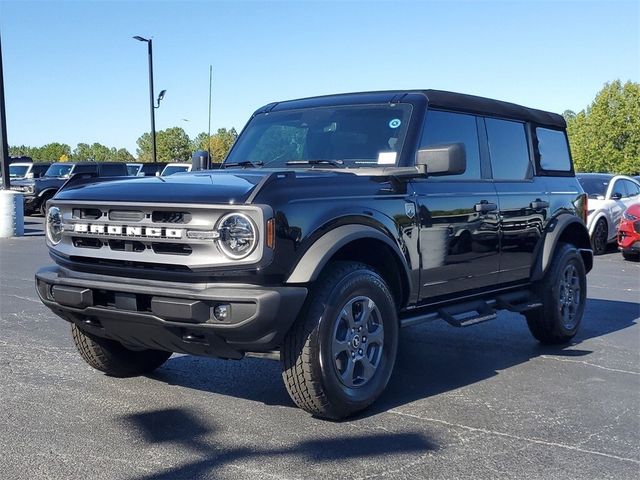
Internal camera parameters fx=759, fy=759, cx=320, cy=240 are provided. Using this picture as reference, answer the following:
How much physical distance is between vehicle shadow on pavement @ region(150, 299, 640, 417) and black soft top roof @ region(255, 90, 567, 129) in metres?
1.98

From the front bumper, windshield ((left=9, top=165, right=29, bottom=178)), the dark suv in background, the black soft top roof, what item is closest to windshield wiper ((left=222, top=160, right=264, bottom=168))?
the black soft top roof

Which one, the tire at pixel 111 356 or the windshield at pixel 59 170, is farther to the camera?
the windshield at pixel 59 170

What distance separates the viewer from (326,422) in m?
4.41

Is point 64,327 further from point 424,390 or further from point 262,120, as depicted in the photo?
point 424,390

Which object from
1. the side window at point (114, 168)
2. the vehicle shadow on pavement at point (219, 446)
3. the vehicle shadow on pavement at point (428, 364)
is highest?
the side window at point (114, 168)

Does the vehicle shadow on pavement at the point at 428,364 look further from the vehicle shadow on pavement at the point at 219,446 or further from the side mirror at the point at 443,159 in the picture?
the side mirror at the point at 443,159

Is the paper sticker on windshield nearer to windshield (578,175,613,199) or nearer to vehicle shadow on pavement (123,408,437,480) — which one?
vehicle shadow on pavement (123,408,437,480)

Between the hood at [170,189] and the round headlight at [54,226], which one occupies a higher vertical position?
the hood at [170,189]

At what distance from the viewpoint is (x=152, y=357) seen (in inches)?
213

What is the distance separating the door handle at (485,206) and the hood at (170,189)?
1711mm

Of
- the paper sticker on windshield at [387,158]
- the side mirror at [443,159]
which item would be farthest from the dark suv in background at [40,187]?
the side mirror at [443,159]

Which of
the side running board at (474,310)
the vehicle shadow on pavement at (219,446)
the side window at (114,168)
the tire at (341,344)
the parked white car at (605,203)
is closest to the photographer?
the vehicle shadow on pavement at (219,446)

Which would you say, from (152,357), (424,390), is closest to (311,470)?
(424,390)

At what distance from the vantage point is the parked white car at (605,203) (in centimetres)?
1452
